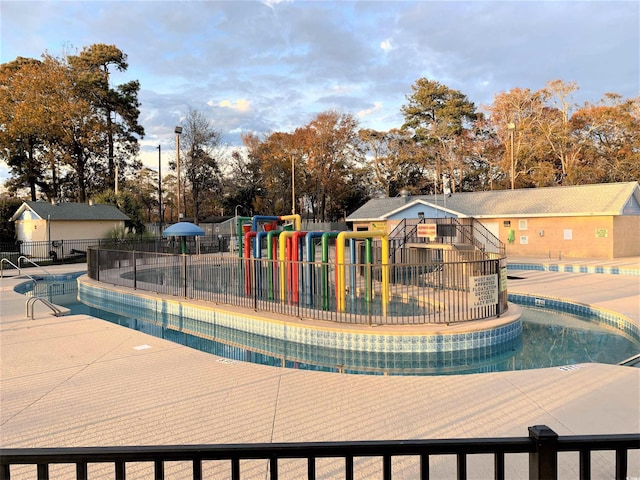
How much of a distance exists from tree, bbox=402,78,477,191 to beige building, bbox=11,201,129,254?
28.7 m

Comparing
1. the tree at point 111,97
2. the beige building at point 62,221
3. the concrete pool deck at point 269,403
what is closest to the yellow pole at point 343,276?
the concrete pool deck at point 269,403

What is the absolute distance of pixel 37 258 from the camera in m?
25.0

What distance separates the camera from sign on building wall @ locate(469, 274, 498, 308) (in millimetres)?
8070

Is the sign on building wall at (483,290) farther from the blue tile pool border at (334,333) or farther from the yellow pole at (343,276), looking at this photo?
the yellow pole at (343,276)

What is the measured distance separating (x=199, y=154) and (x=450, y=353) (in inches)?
1509

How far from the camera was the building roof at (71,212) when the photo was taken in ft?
86.0

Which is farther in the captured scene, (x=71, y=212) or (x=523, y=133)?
(x=523, y=133)

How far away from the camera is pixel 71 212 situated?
89.1 ft

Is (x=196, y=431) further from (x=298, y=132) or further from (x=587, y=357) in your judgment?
(x=298, y=132)

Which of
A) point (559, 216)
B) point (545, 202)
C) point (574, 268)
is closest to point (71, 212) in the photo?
point (574, 268)

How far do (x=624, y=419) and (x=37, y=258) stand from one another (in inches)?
1135

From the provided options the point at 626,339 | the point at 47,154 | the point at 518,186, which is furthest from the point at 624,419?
the point at 47,154

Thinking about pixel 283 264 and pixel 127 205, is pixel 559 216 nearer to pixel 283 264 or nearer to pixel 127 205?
pixel 283 264

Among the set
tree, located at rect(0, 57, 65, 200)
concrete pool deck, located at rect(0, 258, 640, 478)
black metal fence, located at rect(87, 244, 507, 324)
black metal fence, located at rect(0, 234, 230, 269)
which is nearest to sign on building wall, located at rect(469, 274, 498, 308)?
black metal fence, located at rect(87, 244, 507, 324)
